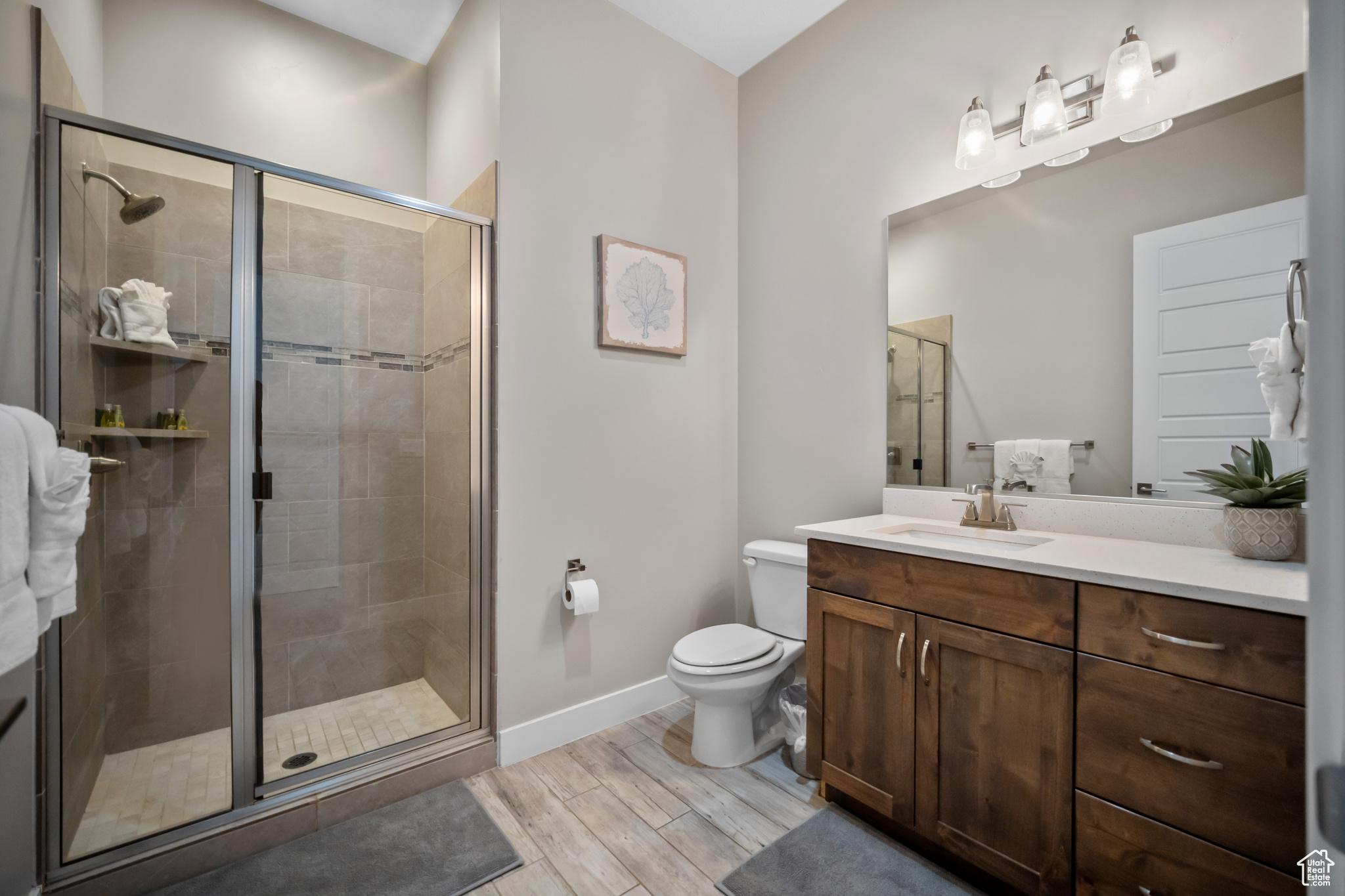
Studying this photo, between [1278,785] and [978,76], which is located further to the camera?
[978,76]

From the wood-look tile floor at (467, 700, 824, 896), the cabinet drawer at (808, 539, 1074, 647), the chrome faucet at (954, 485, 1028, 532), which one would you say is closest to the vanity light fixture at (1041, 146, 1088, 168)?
the chrome faucet at (954, 485, 1028, 532)

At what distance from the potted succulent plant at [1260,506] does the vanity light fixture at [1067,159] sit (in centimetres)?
91

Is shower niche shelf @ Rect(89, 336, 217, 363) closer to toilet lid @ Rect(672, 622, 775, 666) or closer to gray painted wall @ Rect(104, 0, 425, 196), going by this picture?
gray painted wall @ Rect(104, 0, 425, 196)

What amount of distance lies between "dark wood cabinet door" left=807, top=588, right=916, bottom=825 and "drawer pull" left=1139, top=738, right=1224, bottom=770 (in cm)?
50

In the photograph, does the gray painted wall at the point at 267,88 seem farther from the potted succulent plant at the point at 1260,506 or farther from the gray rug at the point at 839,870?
the potted succulent plant at the point at 1260,506

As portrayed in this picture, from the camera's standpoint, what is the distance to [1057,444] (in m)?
1.80

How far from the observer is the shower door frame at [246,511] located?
142 cm

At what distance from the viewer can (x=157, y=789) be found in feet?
5.24

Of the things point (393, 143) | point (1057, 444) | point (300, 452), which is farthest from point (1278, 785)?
point (393, 143)

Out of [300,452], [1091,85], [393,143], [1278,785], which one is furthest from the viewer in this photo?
[393,143]

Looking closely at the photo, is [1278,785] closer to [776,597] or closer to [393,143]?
[776,597]

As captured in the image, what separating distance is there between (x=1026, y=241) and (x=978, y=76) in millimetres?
595

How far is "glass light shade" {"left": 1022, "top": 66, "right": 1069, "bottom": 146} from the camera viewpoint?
1733mm

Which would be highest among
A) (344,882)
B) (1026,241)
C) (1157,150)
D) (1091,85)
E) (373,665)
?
(1091,85)
